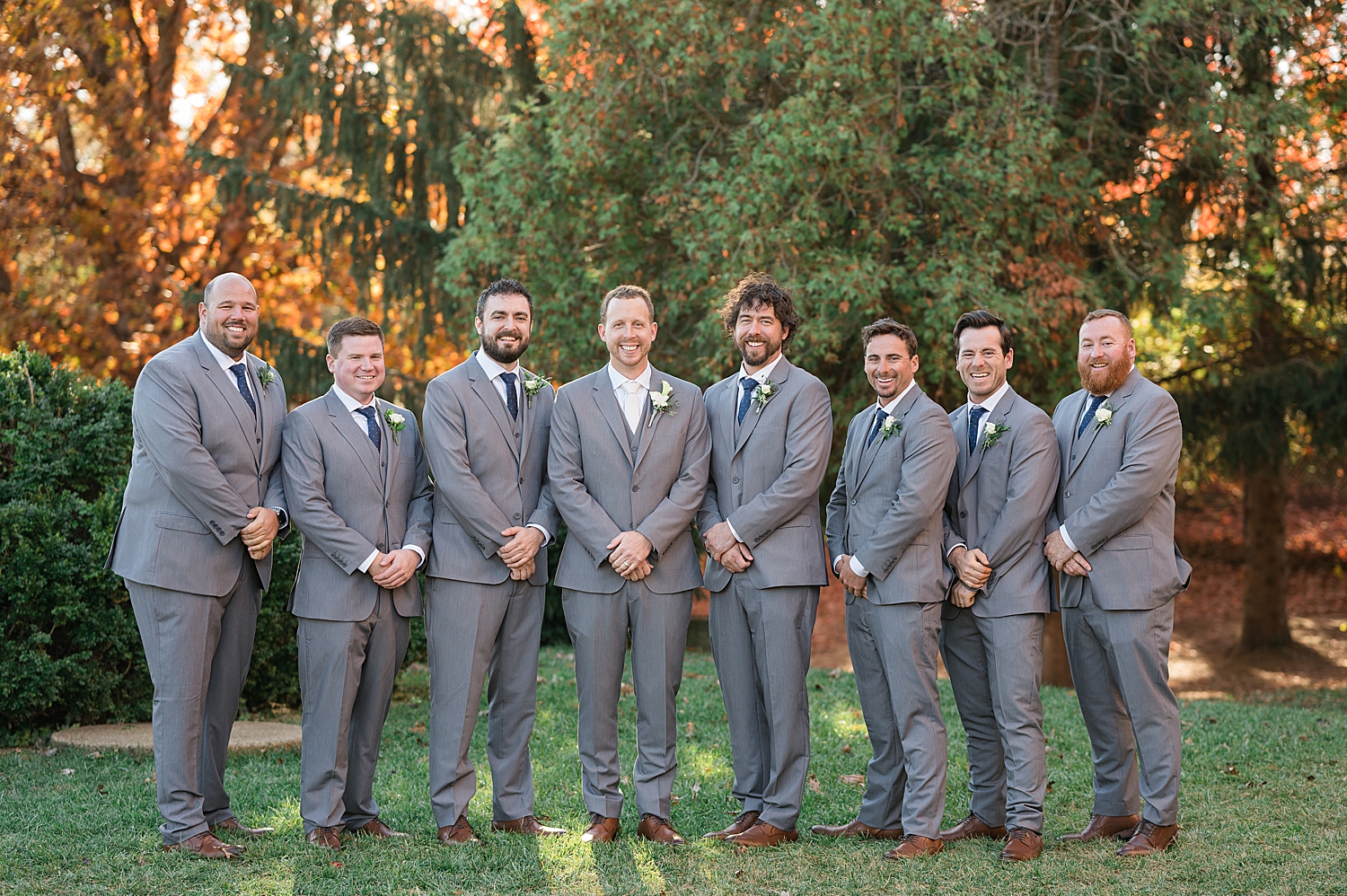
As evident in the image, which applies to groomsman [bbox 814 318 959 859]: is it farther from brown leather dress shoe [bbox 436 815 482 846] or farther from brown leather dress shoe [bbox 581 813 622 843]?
brown leather dress shoe [bbox 436 815 482 846]

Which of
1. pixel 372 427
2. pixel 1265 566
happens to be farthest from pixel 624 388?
pixel 1265 566

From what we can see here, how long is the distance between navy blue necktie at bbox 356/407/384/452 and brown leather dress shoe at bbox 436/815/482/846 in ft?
5.96

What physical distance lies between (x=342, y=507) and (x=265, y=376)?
78 centimetres

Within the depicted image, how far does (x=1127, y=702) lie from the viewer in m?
5.41

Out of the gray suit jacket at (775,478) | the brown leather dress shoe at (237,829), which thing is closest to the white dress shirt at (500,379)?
the gray suit jacket at (775,478)

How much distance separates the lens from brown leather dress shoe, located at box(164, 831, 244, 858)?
202 inches

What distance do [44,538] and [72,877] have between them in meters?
3.28

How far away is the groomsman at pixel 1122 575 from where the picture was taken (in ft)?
17.6

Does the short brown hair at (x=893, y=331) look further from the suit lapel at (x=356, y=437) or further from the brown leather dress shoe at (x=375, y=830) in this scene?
the brown leather dress shoe at (x=375, y=830)

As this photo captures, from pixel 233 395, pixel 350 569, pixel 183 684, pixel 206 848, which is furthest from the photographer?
pixel 233 395

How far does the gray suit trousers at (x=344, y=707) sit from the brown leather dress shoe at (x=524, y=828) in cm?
61

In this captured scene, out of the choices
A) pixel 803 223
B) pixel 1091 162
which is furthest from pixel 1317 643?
pixel 803 223

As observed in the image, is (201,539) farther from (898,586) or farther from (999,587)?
(999,587)

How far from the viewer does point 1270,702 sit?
11.2 m
